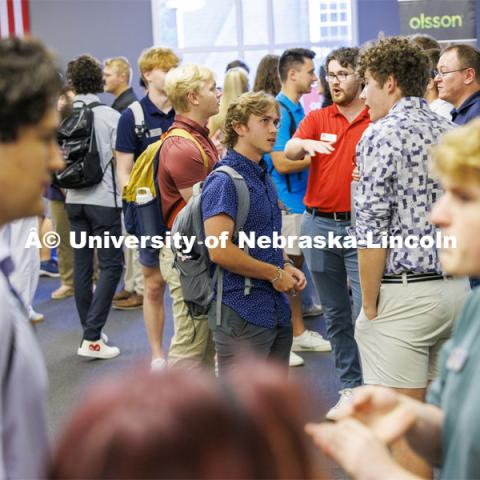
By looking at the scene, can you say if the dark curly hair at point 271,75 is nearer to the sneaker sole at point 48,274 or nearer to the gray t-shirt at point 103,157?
the gray t-shirt at point 103,157

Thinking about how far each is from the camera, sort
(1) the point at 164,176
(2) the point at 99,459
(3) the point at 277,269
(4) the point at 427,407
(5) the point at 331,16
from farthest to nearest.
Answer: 1. (5) the point at 331,16
2. (1) the point at 164,176
3. (3) the point at 277,269
4. (4) the point at 427,407
5. (2) the point at 99,459

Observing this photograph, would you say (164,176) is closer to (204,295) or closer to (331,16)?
(204,295)

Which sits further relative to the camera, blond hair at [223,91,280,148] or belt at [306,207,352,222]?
belt at [306,207,352,222]

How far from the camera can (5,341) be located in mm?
1038

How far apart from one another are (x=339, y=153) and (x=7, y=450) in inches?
118

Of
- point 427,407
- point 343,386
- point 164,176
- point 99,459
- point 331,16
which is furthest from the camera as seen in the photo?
point 331,16

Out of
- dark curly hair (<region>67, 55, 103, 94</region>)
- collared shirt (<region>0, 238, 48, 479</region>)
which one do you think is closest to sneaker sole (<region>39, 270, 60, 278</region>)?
dark curly hair (<region>67, 55, 103, 94</region>)

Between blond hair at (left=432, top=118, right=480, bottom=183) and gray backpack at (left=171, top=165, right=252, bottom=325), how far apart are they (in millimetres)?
1721

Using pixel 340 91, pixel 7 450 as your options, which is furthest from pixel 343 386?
pixel 7 450

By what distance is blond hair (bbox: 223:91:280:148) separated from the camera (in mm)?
3105

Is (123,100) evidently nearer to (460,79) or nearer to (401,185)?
(460,79)

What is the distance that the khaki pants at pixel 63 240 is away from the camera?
6289mm

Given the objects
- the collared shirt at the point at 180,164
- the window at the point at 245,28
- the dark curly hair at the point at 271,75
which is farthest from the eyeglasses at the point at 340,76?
the window at the point at 245,28

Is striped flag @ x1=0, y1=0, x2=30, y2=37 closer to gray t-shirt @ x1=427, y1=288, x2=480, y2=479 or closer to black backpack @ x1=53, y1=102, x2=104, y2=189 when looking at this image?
black backpack @ x1=53, y1=102, x2=104, y2=189
